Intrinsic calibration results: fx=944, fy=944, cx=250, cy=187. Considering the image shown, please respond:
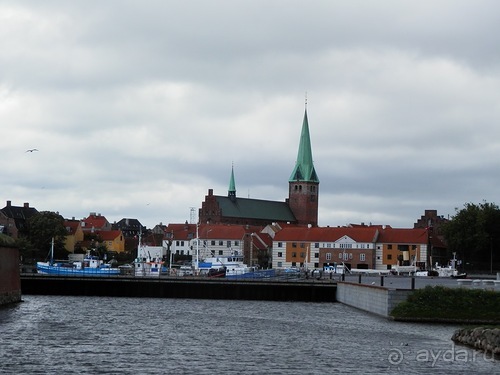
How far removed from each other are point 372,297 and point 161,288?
29.6m

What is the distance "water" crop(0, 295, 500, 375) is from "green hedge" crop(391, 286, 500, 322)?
5.74 feet

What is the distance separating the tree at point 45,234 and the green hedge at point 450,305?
96.4 metres

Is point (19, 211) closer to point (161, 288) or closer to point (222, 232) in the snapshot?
point (222, 232)

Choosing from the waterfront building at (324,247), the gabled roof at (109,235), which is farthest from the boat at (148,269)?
the gabled roof at (109,235)

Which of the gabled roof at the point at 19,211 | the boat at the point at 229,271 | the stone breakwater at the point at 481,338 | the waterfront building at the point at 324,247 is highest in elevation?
the gabled roof at the point at 19,211

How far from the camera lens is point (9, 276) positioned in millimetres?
70500

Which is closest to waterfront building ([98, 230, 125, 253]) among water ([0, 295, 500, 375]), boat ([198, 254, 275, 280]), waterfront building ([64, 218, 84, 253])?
waterfront building ([64, 218, 84, 253])

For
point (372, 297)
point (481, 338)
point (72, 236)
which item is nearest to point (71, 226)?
point (72, 236)

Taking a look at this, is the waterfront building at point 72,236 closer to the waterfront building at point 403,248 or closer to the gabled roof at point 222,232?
the gabled roof at point 222,232

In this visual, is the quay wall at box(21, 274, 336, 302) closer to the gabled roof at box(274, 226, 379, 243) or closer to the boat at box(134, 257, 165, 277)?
the boat at box(134, 257, 165, 277)

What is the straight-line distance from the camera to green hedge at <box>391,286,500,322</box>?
58.2 metres

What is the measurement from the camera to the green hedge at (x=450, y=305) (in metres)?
58.2

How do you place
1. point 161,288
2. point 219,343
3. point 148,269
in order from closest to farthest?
point 219,343, point 161,288, point 148,269

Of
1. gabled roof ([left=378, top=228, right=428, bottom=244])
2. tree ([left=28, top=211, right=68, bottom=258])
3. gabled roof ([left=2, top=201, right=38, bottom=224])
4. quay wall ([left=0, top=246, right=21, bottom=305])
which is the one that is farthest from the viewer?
gabled roof ([left=378, top=228, right=428, bottom=244])
